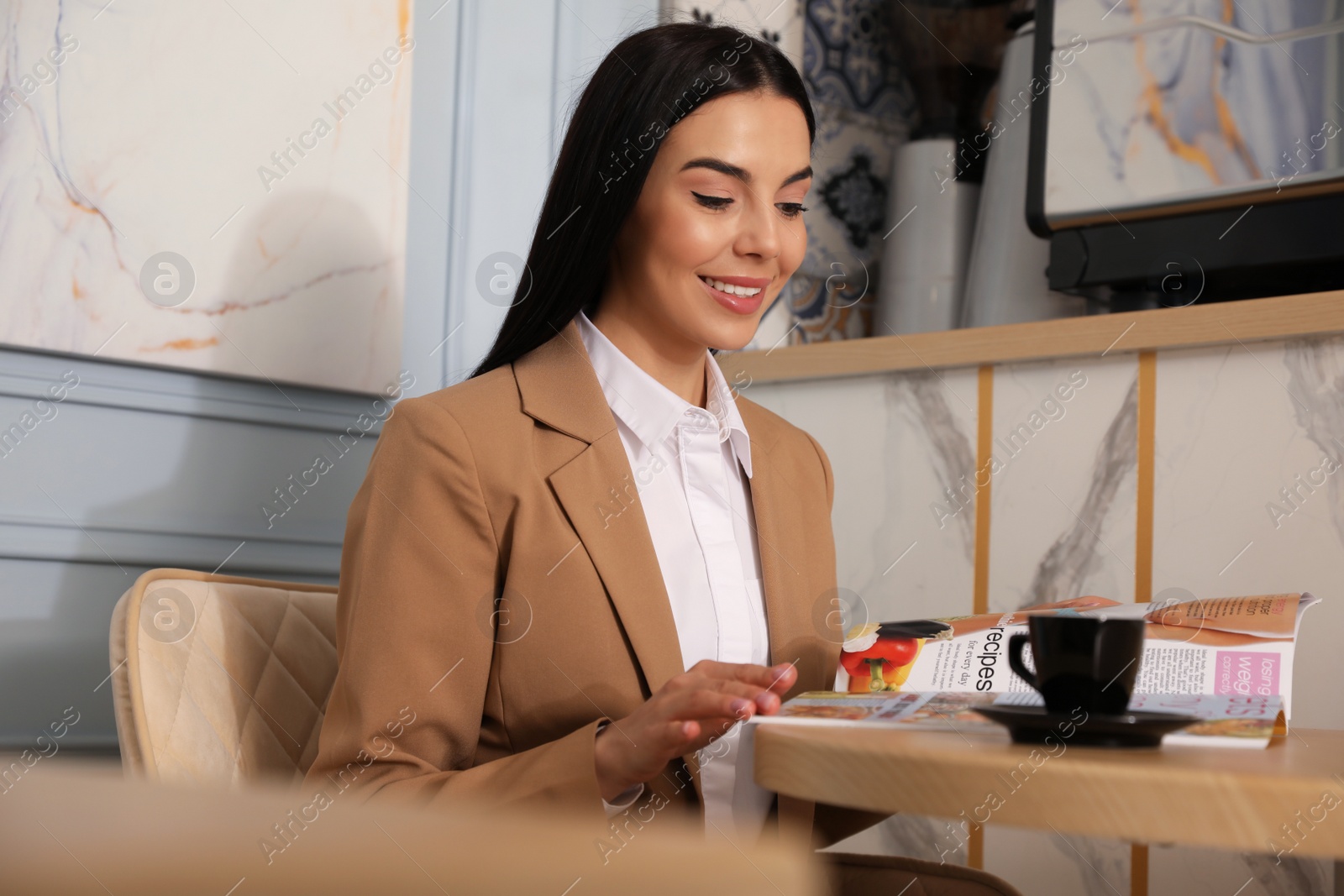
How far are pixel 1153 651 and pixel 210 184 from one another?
107cm

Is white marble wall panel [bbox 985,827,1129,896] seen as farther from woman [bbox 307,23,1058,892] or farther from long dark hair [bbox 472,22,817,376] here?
long dark hair [bbox 472,22,817,376]

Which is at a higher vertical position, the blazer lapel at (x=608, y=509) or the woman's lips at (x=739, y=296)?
the woman's lips at (x=739, y=296)

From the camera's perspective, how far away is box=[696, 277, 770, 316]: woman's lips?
1.16 m

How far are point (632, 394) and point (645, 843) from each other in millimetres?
883

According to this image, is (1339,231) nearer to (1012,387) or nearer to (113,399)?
(1012,387)

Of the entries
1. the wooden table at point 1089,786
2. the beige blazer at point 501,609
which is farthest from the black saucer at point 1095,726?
the beige blazer at point 501,609

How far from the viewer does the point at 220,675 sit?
3.14 ft

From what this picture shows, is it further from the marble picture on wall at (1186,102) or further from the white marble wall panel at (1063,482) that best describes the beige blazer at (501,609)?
the marble picture on wall at (1186,102)

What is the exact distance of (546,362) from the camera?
1.14 metres

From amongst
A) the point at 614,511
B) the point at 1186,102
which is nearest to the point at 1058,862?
the point at 614,511

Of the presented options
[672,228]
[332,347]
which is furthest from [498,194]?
[672,228]

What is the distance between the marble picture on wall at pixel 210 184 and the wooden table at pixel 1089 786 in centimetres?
89

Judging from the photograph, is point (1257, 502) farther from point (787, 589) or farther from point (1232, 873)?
point (787, 589)

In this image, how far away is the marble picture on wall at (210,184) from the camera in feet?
3.75
